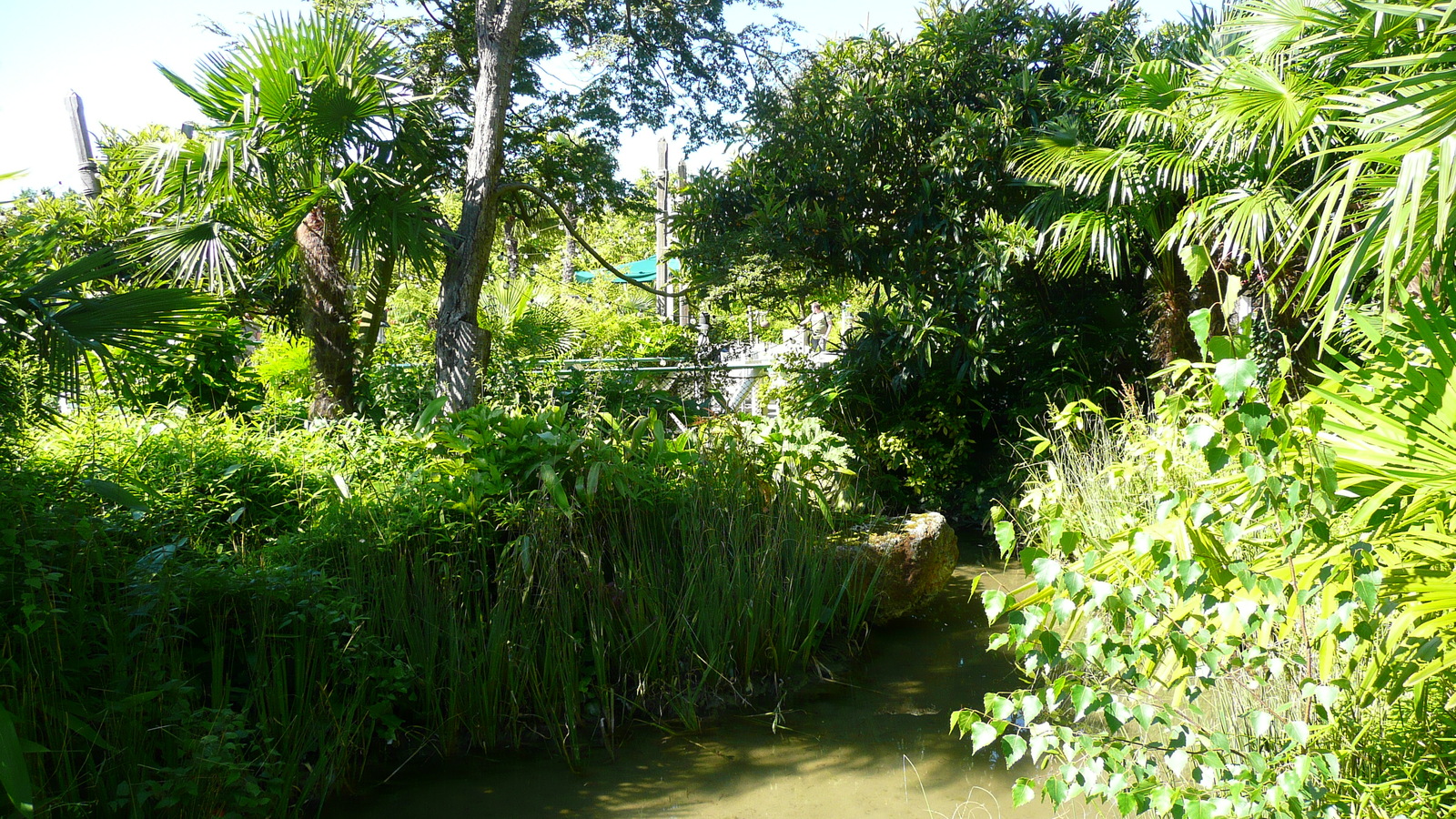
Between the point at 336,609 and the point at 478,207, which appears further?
the point at 478,207

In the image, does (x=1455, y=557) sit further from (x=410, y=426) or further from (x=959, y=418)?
(x=959, y=418)

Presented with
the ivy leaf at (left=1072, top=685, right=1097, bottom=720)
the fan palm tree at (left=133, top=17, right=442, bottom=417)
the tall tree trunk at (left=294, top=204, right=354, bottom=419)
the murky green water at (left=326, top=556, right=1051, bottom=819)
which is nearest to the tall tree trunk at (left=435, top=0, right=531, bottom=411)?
the fan palm tree at (left=133, top=17, right=442, bottom=417)

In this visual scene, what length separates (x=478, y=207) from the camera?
625cm

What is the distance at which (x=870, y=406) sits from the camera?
26.2 feet

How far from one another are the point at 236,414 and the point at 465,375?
1455 mm

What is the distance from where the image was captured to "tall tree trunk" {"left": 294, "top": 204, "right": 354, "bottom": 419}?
20.1 feet

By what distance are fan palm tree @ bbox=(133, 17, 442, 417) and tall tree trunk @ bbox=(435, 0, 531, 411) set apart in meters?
0.29

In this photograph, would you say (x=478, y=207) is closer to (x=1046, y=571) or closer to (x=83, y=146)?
(x=1046, y=571)

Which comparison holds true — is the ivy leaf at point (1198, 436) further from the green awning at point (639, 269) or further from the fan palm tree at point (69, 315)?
the green awning at point (639, 269)

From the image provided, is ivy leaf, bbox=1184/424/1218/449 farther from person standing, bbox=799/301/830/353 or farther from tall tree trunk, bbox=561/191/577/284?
tall tree trunk, bbox=561/191/577/284

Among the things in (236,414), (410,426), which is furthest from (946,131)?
(236,414)

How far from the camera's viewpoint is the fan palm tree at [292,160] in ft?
17.4

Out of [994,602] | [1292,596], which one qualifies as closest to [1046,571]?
[994,602]

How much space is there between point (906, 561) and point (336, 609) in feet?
10.6
